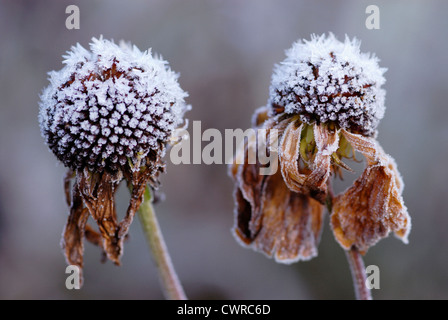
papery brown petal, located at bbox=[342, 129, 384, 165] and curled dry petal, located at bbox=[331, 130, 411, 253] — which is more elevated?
papery brown petal, located at bbox=[342, 129, 384, 165]

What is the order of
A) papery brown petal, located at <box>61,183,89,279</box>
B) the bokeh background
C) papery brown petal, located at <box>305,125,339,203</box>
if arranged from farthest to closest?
1. the bokeh background
2. papery brown petal, located at <box>61,183,89,279</box>
3. papery brown petal, located at <box>305,125,339,203</box>

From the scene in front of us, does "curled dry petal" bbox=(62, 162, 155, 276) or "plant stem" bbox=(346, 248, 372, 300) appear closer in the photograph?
"curled dry petal" bbox=(62, 162, 155, 276)

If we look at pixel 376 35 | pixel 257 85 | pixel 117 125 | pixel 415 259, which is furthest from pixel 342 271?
pixel 117 125

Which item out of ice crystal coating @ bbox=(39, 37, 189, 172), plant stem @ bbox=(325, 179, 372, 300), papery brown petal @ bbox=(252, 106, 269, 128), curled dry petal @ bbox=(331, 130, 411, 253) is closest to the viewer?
ice crystal coating @ bbox=(39, 37, 189, 172)

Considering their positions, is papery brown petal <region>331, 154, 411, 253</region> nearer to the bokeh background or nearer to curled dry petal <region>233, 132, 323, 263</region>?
curled dry petal <region>233, 132, 323, 263</region>

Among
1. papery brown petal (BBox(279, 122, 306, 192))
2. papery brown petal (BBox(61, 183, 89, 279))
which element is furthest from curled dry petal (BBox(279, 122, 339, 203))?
papery brown petal (BBox(61, 183, 89, 279))

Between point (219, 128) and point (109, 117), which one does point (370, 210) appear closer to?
point (109, 117)
